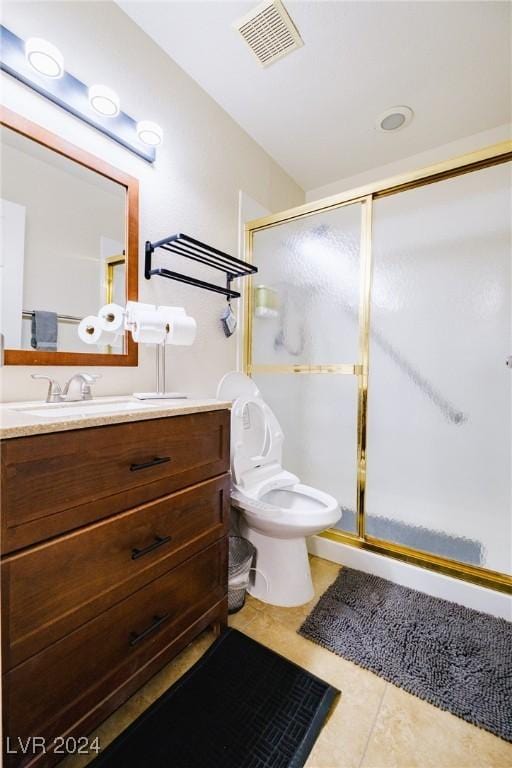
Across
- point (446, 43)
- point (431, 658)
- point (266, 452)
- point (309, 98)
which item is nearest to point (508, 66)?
point (446, 43)

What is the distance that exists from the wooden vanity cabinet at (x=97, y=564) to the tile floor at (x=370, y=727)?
0.48 ft

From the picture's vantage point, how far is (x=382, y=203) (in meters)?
1.73

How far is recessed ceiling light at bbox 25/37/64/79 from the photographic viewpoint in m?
1.03

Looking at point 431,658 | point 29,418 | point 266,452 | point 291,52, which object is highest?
point 291,52

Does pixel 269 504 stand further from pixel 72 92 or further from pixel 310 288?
pixel 72 92

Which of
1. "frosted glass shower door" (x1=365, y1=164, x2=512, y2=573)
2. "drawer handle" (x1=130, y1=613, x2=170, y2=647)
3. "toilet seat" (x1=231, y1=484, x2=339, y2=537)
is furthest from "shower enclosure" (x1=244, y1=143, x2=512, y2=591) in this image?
"drawer handle" (x1=130, y1=613, x2=170, y2=647)

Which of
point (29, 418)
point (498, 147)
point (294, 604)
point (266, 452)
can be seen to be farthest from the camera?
point (266, 452)

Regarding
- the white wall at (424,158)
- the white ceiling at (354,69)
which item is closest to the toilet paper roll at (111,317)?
the white ceiling at (354,69)

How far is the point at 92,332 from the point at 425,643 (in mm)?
1730

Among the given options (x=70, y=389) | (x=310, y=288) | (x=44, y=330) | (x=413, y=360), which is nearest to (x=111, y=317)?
(x=44, y=330)

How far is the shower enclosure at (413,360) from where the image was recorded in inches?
65.3

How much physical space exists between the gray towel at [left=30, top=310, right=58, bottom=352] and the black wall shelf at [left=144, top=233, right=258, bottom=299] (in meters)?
0.45

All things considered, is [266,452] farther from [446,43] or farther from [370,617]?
[446,43]

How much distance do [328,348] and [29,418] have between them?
1502mm
